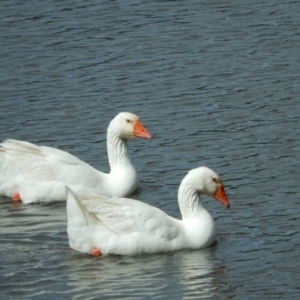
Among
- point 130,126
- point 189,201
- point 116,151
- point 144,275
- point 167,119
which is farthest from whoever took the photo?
point 167,119

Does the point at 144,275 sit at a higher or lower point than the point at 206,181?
lower

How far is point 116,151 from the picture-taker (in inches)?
626

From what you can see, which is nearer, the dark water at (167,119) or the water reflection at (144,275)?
the water reflection at (144,275)

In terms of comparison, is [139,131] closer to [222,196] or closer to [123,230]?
[222,196]

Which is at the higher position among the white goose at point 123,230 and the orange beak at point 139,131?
the orange beak at point 139,131

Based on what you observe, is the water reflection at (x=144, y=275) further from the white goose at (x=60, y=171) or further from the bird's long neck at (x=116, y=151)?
the bird's long neck at (x=116, y=151)

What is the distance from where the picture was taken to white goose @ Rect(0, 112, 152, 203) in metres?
15.4

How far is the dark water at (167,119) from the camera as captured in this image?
498 inches

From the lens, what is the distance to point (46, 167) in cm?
1555

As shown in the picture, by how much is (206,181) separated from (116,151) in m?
2.40

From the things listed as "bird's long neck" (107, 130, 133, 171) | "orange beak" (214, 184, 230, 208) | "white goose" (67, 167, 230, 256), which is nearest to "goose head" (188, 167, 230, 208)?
"orange beak" (214, 184, 230, 208)

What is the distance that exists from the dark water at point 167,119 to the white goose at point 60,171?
0.20 metres

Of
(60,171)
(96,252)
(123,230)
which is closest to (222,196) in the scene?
(123,230)

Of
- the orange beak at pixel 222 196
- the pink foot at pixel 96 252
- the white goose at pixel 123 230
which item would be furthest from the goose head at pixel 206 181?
the pink foot at pixel 96 252
